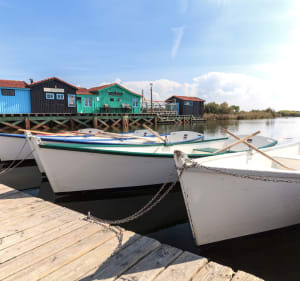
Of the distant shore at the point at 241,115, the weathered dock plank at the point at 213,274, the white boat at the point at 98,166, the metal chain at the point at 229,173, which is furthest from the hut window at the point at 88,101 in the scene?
the weathered dock plank at the point at 213,274

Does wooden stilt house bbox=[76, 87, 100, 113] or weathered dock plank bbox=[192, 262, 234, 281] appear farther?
wooden stilt house bbox=[76, 87, 100, 113]

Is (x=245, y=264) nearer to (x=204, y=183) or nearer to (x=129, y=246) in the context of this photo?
(x=204, y=183)

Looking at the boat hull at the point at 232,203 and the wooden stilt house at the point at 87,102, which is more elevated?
the wooden stilt house at the point at 87,102

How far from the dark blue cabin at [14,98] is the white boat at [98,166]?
19552mm

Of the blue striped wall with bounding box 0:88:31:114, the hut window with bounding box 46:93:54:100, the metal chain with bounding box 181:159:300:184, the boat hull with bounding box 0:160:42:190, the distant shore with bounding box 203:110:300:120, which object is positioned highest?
the hut window with bounding box 46:93:54:100

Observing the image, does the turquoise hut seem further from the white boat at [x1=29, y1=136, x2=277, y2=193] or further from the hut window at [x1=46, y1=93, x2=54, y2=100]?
the white boat at [x1=29, y1=136, x2=277, y2=193]

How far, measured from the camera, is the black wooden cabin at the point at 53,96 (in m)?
23.6

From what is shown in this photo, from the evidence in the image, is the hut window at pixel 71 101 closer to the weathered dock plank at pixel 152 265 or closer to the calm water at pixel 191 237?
the calm water at pixel 191 237

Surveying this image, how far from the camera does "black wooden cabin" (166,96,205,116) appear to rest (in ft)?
133

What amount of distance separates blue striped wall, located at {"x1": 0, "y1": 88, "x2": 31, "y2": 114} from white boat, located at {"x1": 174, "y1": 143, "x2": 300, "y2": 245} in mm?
24012

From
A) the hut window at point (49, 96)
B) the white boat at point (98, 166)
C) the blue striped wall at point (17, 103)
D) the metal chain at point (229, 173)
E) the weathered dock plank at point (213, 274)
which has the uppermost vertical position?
the hut window at point (49, 96)

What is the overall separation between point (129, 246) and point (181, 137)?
7998 millimetres

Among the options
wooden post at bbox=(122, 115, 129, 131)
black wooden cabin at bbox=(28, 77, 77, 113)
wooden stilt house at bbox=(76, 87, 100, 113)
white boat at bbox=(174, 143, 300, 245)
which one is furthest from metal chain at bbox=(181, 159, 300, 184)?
wooden stilt house at bbox=(76, 87, 100, 113)

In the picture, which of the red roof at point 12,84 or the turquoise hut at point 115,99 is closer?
the red roof at point 12,84
